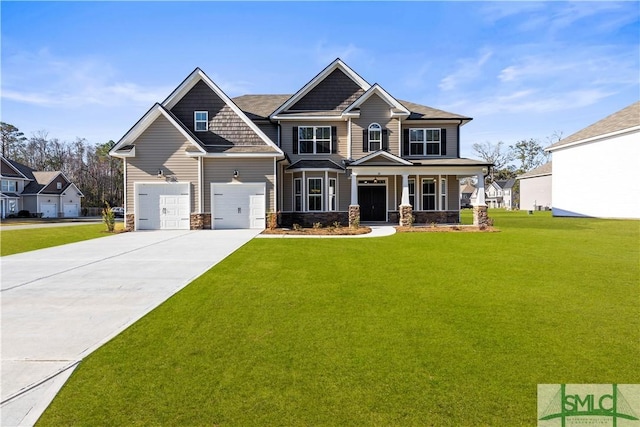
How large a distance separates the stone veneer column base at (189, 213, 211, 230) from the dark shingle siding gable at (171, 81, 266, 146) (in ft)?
12.9

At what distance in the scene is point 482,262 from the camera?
9.67m

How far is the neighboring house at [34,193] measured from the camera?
45.4m

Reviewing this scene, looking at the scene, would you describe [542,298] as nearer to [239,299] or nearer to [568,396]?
[568,396]

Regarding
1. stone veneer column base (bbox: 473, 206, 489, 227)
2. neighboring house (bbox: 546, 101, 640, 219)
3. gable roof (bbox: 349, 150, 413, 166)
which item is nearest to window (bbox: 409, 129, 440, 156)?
gable roof (bbox: 349, 150, 413, 166)

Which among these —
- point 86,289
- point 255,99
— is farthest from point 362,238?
point 255,99

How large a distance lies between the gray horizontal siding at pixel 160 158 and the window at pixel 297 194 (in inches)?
219

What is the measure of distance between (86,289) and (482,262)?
29.7 feet

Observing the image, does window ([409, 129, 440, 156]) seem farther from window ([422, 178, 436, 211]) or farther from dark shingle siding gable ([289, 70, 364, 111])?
dark shingle siding gable ([289, 70, 364, 111])

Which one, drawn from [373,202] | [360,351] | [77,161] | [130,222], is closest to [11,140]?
[77,161]

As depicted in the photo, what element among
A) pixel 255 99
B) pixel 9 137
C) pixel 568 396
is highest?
pixel 9 137

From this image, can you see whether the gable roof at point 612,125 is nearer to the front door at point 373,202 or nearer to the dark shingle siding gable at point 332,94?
the front door at point 373,202

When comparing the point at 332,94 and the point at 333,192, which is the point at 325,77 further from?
the point at 333,192

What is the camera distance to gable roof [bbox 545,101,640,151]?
998 inches

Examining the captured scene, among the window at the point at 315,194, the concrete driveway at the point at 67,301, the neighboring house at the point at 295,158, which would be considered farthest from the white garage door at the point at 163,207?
the concrete driveway at the point at 67,301
